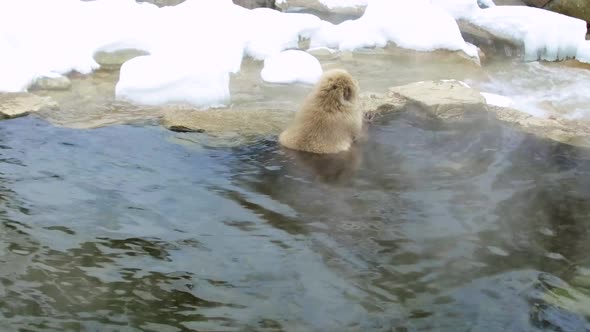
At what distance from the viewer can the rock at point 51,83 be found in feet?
18.2

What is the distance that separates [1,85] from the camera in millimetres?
5289

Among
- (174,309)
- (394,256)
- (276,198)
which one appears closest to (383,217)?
(394,256)

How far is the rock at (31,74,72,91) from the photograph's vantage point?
18.2 feet

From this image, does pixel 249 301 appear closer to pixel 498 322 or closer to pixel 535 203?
pixel 498 322

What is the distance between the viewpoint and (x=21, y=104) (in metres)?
4.91

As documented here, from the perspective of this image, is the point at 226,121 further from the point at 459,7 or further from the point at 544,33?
the point at 459,7

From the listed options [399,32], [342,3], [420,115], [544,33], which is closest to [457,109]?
[420,115]

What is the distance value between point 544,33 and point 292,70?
4.25m

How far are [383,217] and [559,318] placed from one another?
111cm

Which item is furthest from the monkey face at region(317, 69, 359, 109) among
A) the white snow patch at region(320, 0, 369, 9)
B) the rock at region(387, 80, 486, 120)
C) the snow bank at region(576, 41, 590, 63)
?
the white snow patch at region(320, 0, 369, 9)

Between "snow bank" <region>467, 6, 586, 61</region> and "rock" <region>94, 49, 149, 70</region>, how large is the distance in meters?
5.25

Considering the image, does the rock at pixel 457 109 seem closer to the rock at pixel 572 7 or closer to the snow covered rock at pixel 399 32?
the snow covered rock at pixel 399 32

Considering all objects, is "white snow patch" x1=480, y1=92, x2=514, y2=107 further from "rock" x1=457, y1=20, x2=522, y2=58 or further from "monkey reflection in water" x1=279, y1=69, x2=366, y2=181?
"rock" x1=457, y1=20, x2=522, y2=58

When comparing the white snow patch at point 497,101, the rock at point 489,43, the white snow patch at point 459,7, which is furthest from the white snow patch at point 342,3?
the white snow patch at point 497,101
